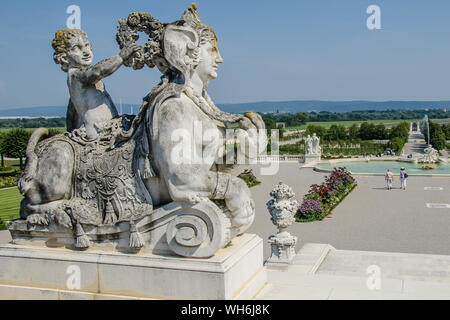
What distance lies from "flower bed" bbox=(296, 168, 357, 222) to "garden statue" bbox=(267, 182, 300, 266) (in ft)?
24.0

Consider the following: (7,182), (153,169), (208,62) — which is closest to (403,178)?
(208,62)

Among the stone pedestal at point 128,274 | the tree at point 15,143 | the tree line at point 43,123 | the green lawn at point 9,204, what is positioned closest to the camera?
the stone pedestal at point 128,274

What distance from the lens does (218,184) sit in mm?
5957

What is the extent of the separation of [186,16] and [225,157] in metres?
1.82

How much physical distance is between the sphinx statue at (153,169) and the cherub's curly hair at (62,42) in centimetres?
30

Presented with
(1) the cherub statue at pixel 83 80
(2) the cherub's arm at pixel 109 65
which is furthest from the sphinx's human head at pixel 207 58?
(1) the cherub statue at pixel 83 80

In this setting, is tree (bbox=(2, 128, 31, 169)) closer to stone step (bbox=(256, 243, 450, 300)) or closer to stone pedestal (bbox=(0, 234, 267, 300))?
stone step (bbox=(256, 243, 450, 300))

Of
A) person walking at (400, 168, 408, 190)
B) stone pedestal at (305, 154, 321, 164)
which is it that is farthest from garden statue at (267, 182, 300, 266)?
stone pedestal at (305, 154, 321, 164)

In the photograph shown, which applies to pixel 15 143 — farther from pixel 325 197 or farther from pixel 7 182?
pixel 325 197

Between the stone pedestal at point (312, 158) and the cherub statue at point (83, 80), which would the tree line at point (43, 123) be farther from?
the cherub statue at point (83, 80)

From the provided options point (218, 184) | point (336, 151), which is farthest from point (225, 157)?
point (336, 151)

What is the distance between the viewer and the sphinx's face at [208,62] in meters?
6.32

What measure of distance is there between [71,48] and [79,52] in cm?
11
